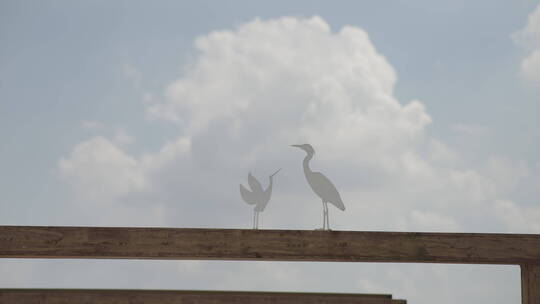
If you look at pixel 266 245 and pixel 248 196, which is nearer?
pixel 266 245

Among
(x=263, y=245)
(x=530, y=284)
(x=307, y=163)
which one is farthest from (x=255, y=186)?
(x=530, y=284)

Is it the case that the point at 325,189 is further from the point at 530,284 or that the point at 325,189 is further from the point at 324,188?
the point at 530,284

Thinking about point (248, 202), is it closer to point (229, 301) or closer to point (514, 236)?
point (229, 301)

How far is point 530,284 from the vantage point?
4164 millimetres

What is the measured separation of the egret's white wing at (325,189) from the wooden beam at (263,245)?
380 millimetres

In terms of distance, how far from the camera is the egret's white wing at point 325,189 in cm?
444

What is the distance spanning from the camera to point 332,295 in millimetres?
3967

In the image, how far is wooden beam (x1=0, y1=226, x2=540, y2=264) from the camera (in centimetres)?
406

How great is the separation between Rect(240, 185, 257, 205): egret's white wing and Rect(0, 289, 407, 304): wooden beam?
0.73 metres

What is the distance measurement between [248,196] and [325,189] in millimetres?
538

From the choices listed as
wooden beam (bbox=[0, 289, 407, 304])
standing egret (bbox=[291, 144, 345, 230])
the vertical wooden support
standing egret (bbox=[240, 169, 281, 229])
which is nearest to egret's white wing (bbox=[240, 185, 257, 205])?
standing egret (bbox=[240, 169, 281, 229])

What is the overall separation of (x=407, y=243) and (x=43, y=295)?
2.28 meters

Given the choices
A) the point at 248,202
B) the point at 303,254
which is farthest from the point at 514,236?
the point at 248,202

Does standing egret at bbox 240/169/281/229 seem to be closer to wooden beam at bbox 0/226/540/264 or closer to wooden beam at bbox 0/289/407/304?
wooden beam at bbox 0/226/540/264
